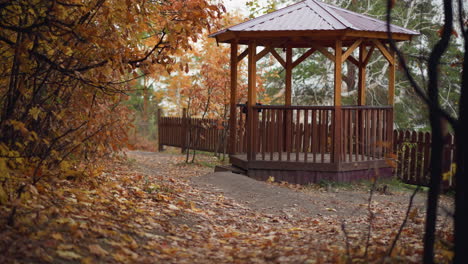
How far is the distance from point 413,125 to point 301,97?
522cm

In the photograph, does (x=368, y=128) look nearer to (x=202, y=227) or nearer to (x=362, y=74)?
(x=362, y=74)

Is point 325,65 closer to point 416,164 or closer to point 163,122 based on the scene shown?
point 163,122

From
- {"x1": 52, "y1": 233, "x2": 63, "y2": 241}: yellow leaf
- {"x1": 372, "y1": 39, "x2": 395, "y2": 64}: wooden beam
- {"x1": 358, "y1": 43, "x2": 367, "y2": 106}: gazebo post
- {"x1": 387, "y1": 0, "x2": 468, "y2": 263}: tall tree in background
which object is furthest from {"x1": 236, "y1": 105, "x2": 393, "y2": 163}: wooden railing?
{"x1": 52, "y1": 233, "x2": 63, "y2": 241}: yellow leaf

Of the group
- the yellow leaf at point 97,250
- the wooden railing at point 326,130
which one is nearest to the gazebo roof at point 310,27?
the wooden railing at point 326,130

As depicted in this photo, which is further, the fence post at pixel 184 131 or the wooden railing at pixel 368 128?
the fence post at pixel 184 131

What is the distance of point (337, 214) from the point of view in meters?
8.41

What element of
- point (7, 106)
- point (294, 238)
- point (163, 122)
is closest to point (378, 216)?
point (294, 238)

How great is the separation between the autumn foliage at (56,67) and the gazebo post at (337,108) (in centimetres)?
442

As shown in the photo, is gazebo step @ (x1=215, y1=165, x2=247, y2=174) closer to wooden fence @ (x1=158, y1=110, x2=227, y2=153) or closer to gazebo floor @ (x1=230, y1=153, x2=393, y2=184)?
gazebo floor @ (x1=230, y1=153, x2=393, y2=184)

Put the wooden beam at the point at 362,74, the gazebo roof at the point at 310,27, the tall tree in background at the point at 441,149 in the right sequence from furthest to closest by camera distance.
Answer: the wooden beam at the point at 362,74 → the gazebo roof at the point at 310,27 → the tall tree in background at the point at 441,149

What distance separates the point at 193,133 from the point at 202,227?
1349cm

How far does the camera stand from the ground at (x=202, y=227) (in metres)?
4.65

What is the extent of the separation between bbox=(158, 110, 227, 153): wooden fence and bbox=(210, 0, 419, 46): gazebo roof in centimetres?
571

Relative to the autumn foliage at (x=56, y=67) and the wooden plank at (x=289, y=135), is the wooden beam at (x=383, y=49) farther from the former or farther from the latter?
the autumn foliage at (x=56, y=67)
